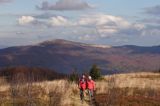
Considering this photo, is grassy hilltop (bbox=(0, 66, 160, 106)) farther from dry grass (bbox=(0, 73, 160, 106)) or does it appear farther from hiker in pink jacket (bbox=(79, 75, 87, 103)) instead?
hiker in pink jacket (bbox=(79, 75, 87, 103))

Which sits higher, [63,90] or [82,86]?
[63,90]

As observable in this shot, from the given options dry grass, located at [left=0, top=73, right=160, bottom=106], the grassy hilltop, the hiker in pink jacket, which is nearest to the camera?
dry grass, located at [left=0, top=73, right=160, bottom=106]

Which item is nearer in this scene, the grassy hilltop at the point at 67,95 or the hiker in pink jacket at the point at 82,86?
the grassy hilltop at the point at 67,95

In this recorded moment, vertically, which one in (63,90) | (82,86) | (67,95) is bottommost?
(67,95)

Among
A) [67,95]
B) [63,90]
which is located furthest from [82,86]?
[63,90]

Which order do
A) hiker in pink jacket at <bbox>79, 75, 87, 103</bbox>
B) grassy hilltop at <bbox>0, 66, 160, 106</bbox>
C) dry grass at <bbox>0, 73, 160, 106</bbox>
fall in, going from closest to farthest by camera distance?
dry grass at <bbox>0, 73, 160, 106</bbox> → grassy hilltop at <bbox>0, 66, 160, 106</bbox> → hiker in pink jacket at <bbox>79, 75, 87, 103</bbox>

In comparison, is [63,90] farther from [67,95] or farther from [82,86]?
[82,86]

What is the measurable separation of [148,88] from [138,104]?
1004cm

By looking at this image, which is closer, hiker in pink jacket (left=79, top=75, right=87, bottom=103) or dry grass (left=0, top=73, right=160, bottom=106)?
dry grass (left=0, top=73, right=160, bottom=106)

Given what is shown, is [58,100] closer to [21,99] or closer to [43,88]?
[21,99]

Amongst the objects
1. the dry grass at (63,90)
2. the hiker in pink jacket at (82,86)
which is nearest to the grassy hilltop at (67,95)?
the dry grass at (63,90)

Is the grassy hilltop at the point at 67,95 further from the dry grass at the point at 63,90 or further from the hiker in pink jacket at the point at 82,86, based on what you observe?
the hiker in pink jacket at the point at 82,86

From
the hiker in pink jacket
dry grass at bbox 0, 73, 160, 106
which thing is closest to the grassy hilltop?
dry grass at bbox 0, 73, 160, 106

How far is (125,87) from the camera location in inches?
1864
